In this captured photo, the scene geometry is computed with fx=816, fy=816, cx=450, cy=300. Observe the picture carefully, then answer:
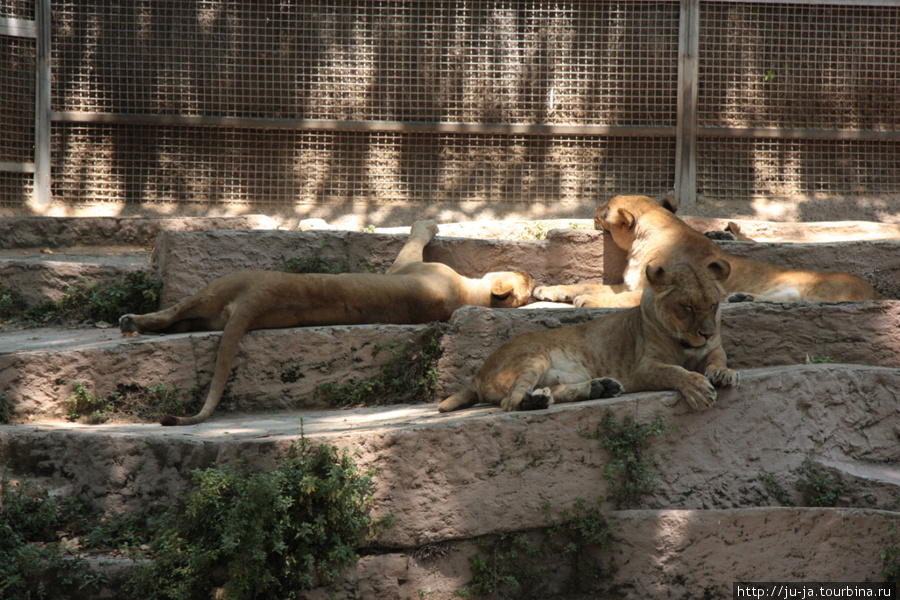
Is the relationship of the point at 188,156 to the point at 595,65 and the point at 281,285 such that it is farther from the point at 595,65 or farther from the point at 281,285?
the point at 595,65

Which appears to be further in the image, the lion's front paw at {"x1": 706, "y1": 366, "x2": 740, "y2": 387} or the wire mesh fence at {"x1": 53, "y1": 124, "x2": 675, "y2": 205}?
the wire mesh fence at {"x1": 53, "y1": 124, "x2": 675, "y2": 205}

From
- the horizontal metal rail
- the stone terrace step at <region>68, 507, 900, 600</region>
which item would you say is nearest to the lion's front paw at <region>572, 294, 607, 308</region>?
the stone terrace step at <region>68, 507, 900, 600</region>

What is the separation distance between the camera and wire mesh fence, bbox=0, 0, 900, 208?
30.9 feet

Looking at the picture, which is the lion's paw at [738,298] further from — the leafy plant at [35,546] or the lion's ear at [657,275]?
the leafy plant at [35,546]

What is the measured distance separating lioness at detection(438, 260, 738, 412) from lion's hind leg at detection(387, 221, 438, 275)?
84.0 inches

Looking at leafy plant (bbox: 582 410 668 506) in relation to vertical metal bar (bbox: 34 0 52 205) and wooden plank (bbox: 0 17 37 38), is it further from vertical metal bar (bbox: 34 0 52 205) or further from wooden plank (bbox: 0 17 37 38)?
wooden plank (bbox: 0 17 37 38)

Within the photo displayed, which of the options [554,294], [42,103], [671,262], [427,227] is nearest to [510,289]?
[554,294]

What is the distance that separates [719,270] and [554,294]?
7.99 ft

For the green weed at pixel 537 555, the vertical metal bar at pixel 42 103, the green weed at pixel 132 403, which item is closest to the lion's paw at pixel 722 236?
the green weed at pixel 537 555

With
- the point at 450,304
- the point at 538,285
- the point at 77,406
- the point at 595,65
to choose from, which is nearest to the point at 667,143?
the point at 595,65

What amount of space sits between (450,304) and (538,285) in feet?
4.57

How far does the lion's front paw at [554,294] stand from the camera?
7542 millimetres

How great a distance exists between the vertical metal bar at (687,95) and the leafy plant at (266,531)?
6.55 meters

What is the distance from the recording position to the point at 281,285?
6230 millimetres
